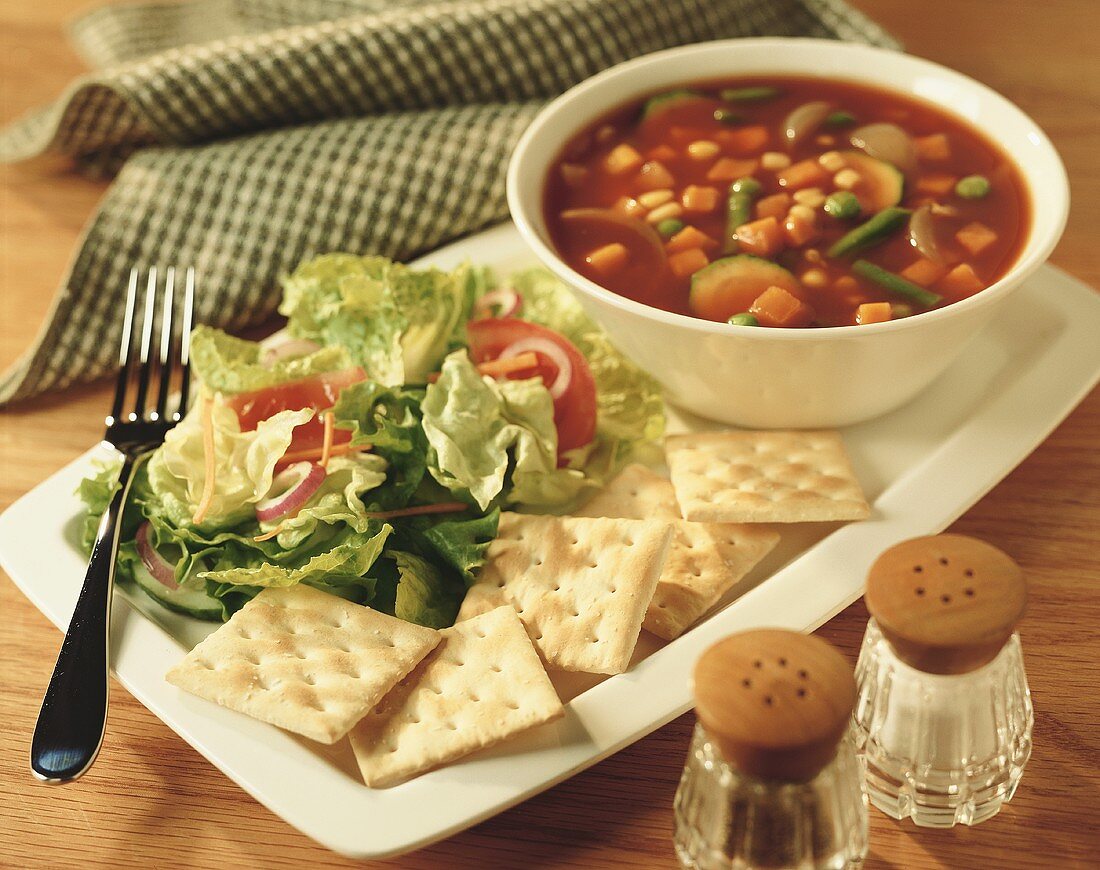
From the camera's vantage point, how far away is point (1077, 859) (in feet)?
5.56

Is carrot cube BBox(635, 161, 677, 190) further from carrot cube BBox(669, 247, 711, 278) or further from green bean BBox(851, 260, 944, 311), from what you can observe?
green bean BBox(851, 260, 944, 311)

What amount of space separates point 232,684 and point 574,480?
0.78 metres

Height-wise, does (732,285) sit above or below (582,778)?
above

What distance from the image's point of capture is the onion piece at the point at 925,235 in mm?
2363

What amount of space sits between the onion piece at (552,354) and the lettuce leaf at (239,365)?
335 mm

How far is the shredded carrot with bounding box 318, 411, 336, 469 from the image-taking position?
7.07 ft

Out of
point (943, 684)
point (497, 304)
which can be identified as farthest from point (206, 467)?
point (943, 684)

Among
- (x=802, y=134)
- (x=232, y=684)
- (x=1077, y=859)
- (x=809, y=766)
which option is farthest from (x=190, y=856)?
(x=802, y=134)

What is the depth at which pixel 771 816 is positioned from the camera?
4.94 ft

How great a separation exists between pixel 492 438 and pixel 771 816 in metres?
0.97

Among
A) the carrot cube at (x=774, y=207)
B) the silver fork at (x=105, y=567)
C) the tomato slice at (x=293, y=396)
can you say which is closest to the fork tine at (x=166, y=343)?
Result: the silver fork at (x=105, y=567)

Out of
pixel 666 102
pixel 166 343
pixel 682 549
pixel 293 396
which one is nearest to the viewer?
pixel 682 549

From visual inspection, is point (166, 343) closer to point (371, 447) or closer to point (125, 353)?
point (125, 353)

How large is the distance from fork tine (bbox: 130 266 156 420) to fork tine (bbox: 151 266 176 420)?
3cm
